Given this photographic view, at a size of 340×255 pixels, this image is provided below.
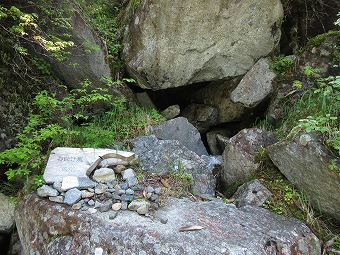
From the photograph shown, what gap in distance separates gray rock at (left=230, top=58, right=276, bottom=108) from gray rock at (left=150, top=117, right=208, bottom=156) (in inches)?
49.1

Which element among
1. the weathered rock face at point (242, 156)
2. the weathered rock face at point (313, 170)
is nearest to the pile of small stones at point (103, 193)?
the weathered rock face at point (242, 156)

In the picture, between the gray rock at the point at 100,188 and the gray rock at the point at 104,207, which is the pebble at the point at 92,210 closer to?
the gray rock at the point at 104,207

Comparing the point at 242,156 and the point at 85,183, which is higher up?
Answer: the point at 242,156

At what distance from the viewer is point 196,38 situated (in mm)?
5500

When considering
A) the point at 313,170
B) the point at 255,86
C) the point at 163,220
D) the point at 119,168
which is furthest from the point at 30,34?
the point at 313,170

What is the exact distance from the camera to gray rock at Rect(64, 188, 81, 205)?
2.90 meters

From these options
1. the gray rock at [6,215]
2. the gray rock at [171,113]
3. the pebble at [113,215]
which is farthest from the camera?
the gray rock at [171,113]

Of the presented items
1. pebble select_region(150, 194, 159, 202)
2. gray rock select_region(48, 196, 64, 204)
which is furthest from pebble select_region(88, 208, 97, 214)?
pebble select_region(150, 194, 159, 202)

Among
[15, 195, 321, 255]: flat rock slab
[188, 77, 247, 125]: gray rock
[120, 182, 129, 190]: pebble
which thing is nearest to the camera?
[15, 195, 321, 255]: flat rock slab

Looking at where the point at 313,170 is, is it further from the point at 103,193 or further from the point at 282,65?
the point at 282,65

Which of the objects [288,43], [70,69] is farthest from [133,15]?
[288,43]

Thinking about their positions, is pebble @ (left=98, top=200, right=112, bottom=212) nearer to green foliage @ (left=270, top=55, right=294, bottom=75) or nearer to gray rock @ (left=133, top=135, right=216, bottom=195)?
gray rock @ (left=133, top=135, right=216, bottom=195)

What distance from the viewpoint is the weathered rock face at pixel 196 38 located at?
5.36 m

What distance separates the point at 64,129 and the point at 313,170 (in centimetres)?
318
